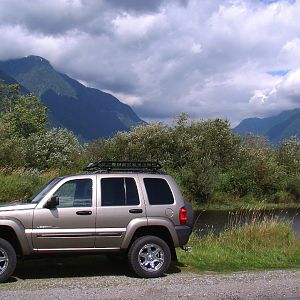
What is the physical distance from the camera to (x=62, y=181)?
360 inches

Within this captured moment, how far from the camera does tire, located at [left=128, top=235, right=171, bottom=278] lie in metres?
9.10

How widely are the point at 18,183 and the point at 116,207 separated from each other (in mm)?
19960

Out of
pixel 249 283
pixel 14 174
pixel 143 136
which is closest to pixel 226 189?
pixel 143 136

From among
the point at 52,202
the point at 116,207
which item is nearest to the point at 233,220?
the point at 116,207

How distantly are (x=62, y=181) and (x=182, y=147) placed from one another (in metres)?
38.8

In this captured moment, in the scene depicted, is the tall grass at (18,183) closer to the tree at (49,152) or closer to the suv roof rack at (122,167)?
the suv roof rack at (122,167)

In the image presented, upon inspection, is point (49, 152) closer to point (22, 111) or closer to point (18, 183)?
point (22, 111)

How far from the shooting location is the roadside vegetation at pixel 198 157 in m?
43.1

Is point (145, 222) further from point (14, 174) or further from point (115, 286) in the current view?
point (14, 174)

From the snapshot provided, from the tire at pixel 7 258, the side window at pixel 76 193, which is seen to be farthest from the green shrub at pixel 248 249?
the tire at pixel 7 258

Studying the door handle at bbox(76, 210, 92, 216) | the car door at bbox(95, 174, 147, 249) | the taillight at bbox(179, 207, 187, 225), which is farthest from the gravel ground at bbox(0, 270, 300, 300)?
the door handle at bbox(76, 210, 92, 216)

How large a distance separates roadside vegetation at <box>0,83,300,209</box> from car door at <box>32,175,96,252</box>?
3087 centimetres

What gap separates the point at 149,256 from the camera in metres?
9.24

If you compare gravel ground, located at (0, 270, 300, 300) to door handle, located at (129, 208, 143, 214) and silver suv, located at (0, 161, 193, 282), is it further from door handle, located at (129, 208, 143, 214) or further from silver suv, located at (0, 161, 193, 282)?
door handle, located at (129, 208, 143, 214)
